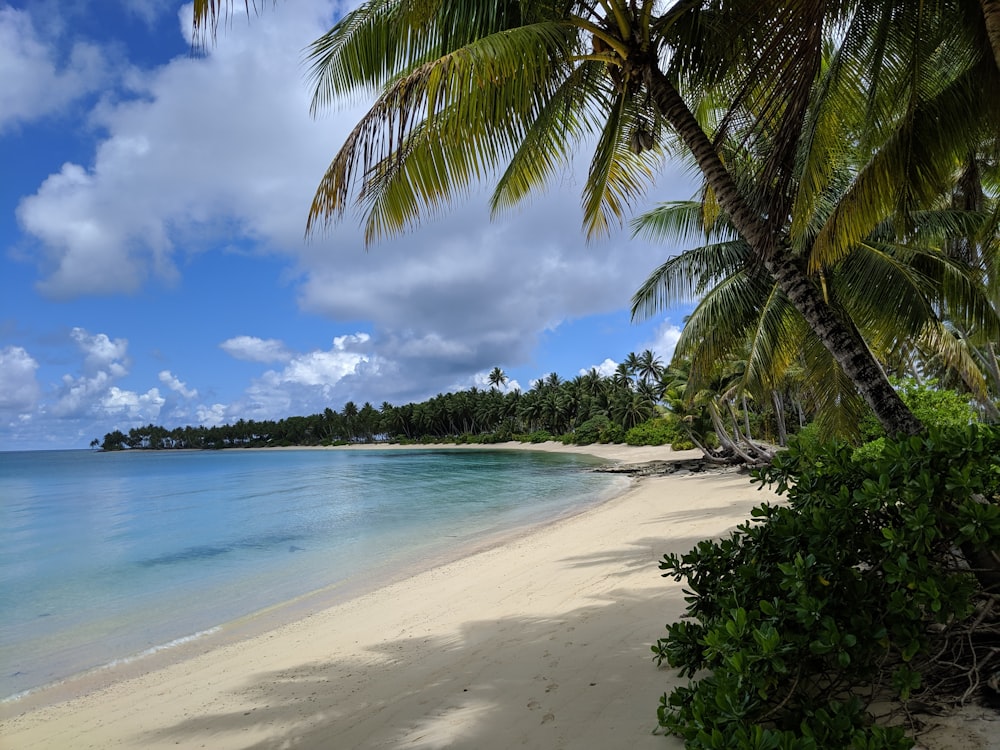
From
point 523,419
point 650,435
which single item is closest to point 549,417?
point 523,419

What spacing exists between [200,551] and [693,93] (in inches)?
639

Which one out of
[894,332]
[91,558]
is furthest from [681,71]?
[91,558]

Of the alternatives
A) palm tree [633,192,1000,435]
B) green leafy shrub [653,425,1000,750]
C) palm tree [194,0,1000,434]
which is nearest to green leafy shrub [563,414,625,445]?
palm tree [633,192,1000,435]

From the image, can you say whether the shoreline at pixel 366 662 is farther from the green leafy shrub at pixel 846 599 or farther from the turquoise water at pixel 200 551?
the turquoise water at pixel 200 551

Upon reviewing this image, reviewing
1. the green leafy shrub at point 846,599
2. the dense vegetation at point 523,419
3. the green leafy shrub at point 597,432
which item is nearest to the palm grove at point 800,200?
the green leafy shrub at point 846,599

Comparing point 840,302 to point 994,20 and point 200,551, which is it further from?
point 200,551

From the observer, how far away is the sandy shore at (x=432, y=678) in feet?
11.4

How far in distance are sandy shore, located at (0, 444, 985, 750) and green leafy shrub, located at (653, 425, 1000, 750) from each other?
2.46 feet

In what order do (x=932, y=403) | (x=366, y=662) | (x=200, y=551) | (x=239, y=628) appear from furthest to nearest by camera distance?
(x=200, y=551) < (x=932, y=403) < (x=239, y=628) < (x=366, y=662)

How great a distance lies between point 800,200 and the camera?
17.5 ft

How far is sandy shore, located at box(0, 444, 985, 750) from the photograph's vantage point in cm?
348

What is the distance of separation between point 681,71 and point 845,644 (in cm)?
537

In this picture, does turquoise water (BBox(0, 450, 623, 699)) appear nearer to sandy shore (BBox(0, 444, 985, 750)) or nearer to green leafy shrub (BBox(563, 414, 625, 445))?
sandy shore (BBox(0, 444, 985, 750))

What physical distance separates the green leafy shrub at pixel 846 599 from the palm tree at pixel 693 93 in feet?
5.57
